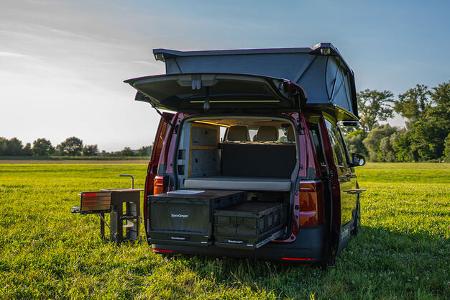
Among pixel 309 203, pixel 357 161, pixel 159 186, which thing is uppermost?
pixel 357 161

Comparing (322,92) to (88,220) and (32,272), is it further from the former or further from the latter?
(88,220)

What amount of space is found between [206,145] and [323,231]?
2.24 metres

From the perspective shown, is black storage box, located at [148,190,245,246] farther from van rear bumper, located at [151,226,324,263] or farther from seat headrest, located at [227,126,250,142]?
seat headrest, located at [227,126,250,142]

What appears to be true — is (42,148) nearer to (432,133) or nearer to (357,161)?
(432,133)

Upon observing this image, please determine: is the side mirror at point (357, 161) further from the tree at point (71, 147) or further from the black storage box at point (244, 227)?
→ the tree at point (71, 147)

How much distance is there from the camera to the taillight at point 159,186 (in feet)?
20.2

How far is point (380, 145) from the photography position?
281 ft

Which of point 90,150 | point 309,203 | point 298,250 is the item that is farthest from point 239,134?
point 90,150

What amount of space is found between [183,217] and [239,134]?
2822 millimetres

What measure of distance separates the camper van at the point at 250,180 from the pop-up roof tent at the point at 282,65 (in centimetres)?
1

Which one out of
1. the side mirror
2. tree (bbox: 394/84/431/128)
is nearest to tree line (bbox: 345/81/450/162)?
tree (bbox: 394/84/431/128)

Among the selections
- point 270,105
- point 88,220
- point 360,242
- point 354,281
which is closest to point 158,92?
point 270,105

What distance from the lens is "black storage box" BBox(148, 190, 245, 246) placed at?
5117mm

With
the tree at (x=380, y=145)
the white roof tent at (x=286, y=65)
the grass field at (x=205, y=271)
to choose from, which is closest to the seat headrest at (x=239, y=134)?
the white roof tent at (x=286, y=65)
